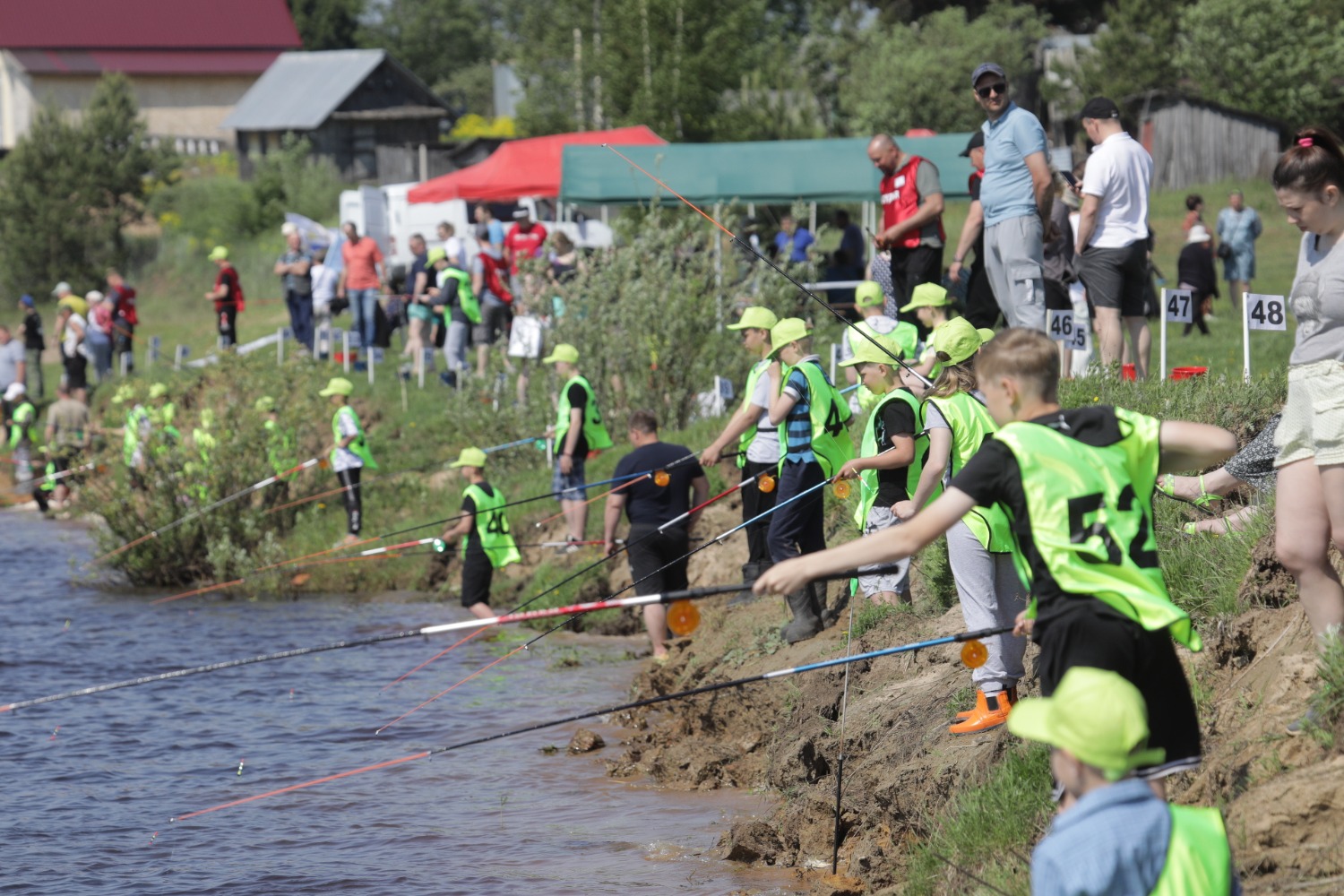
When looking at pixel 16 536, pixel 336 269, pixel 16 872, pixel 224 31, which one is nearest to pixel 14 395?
pixel 16 536

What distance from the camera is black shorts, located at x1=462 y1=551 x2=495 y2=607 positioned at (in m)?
12.9

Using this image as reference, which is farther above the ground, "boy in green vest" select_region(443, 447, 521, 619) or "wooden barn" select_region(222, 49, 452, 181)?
"wooden barn" select_region(222, 49, 452, 181)

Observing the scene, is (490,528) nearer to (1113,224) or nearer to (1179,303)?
(1113,224)

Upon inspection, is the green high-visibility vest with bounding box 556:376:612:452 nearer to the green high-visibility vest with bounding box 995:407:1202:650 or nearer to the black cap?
the black cap

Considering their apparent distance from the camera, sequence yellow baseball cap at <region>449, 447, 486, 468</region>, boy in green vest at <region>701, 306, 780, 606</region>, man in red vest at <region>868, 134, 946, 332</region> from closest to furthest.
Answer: boy in green vest at <region>701, 306, 780, 606</region> < man in red vest at <region>868, 134, 946, 332</region> < yellow baseball cap at <region>449, 447, 486, 468</region>

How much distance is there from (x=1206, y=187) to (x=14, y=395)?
84.3 ft

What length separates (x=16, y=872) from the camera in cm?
828

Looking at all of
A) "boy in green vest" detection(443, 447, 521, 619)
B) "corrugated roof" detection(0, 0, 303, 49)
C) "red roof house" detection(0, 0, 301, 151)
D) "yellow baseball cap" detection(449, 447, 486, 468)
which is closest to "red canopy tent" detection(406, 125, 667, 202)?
"yellow baseball cap" detection(449, 447, 486, 468)

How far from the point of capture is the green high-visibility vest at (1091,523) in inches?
171

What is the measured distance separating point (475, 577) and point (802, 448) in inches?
170

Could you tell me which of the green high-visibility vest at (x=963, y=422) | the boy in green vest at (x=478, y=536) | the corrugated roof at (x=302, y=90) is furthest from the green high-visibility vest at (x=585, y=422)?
the corrugated roof at (x=302, y=90)

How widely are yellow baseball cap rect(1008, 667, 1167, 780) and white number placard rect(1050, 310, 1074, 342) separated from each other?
274 inches

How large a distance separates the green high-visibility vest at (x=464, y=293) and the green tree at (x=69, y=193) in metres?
26.2

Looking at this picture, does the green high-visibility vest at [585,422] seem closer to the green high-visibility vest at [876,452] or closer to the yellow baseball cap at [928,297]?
the yellow baseball cap at [928,297]
